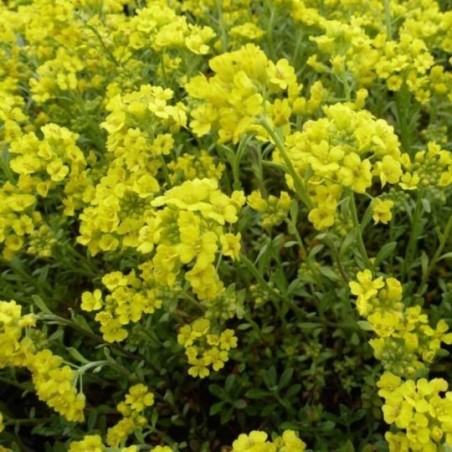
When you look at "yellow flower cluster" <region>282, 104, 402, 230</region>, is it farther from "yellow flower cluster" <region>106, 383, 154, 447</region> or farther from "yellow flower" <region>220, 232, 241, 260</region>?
"yellow flower cluster" <region>106, 383, 154, 447</region>

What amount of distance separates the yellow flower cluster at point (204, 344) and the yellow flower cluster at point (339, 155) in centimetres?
63

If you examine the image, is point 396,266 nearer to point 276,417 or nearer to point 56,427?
point 276,417

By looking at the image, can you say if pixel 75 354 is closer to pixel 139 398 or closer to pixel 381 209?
pixel 139 398

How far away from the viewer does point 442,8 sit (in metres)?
3.54

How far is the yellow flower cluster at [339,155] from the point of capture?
1661 millimetres

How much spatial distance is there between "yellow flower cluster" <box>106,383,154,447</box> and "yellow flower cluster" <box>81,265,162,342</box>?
23cm

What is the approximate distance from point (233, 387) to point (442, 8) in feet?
8.28

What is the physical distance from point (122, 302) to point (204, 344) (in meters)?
0.33

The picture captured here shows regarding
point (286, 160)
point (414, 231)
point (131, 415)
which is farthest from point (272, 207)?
point (131, 415)

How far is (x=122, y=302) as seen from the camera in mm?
2129

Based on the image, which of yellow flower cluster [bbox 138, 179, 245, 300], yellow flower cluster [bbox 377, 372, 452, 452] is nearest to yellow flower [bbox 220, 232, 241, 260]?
yellow flower cluster [bbox 138, 179, 245, 300]

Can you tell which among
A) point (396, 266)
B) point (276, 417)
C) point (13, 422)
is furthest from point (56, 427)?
point (396, 266)

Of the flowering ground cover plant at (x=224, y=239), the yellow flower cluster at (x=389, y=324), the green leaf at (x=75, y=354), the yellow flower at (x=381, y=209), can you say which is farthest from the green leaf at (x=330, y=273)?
the green leaf at (x=75, y=354)

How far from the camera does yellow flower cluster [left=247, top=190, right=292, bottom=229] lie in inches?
82.0
